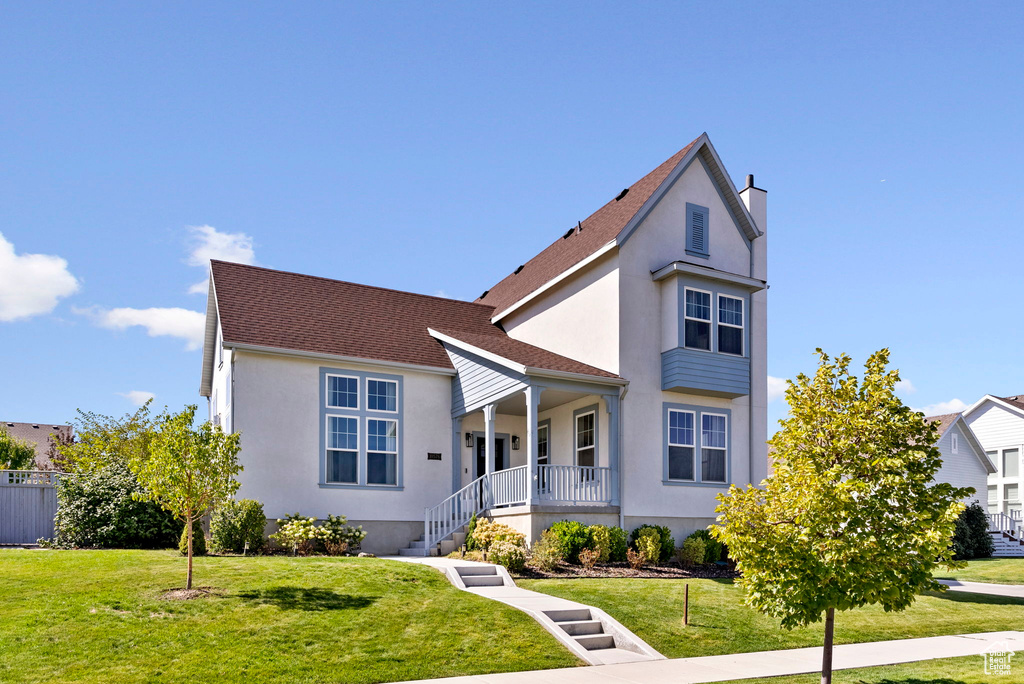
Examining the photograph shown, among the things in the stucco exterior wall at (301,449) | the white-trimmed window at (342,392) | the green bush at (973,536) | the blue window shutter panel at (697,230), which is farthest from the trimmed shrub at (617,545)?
the green bush at (973,536)

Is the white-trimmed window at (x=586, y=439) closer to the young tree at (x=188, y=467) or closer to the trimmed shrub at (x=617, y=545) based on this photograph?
the trimmed shrub at (x=617, y=545)

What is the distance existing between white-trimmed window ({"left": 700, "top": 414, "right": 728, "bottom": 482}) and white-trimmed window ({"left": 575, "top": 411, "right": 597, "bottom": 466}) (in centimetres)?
293

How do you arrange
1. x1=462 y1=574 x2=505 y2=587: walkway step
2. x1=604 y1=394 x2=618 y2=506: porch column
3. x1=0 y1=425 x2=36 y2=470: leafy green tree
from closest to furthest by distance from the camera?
x1=462 y1=574 x2=505 y2=587: walkway step
x1=604 y1=394 x2=618 y2=506: porch column
x1=0 y1=425 x2=36 y2=470: leafy green tree

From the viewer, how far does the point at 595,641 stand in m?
12.8

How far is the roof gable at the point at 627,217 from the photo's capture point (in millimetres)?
22188

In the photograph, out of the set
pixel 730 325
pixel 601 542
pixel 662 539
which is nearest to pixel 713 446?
pixel 730 325

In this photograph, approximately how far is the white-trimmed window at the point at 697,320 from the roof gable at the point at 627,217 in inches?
94.3

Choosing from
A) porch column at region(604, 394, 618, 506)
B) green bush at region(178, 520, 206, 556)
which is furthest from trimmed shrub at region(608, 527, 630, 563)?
green bush at region(178, 520, 206, 556)

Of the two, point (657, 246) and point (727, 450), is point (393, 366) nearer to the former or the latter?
point (657, 246)

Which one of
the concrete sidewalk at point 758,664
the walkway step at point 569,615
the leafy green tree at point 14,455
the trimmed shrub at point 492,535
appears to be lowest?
the concrete sidewalk at point 758,664

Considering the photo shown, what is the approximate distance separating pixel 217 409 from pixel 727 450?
14738mm

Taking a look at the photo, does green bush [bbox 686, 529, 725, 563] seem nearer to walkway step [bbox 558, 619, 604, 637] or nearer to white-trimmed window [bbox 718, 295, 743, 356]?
white-trimmed window [bbox 718, 295, 743, 356]

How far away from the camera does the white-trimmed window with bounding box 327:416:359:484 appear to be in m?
21.5

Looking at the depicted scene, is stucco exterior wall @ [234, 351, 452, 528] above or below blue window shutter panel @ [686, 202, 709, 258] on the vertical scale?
below
